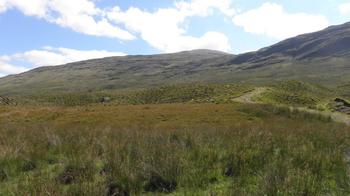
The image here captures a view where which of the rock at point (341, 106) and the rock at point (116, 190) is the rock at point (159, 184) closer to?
the rock at point (116, 190)

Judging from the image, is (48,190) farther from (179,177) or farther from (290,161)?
(290,161)

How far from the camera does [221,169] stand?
7.41 meters

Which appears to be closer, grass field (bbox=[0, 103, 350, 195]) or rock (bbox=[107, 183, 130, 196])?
grass field (bbox=[0, 103, 350, 195])

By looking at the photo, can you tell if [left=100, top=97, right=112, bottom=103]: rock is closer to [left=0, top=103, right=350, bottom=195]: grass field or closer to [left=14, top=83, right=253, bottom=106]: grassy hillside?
[left=14, top=83, right=253, bottom=106]: grassy hillside

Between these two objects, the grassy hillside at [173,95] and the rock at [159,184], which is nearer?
the rock at [159,184]

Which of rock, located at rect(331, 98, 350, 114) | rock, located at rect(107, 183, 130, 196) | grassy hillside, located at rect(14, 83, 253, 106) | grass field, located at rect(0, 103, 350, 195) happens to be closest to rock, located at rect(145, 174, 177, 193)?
grass field, located at rect(0, 103, 350, 195)

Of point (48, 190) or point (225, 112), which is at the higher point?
point (48, 190)

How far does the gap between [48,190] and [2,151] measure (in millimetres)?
3978

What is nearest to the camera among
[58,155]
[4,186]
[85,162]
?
[4,186]

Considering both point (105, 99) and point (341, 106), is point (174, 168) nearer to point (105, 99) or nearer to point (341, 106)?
point (341, 106)

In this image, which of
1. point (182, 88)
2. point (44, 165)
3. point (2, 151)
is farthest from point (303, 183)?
point (182, 88)

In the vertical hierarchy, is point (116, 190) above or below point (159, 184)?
above

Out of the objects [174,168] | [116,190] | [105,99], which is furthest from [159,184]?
[105,99]

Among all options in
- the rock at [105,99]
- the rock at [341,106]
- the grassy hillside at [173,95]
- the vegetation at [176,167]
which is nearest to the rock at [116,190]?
the vegetation at [176,167]
